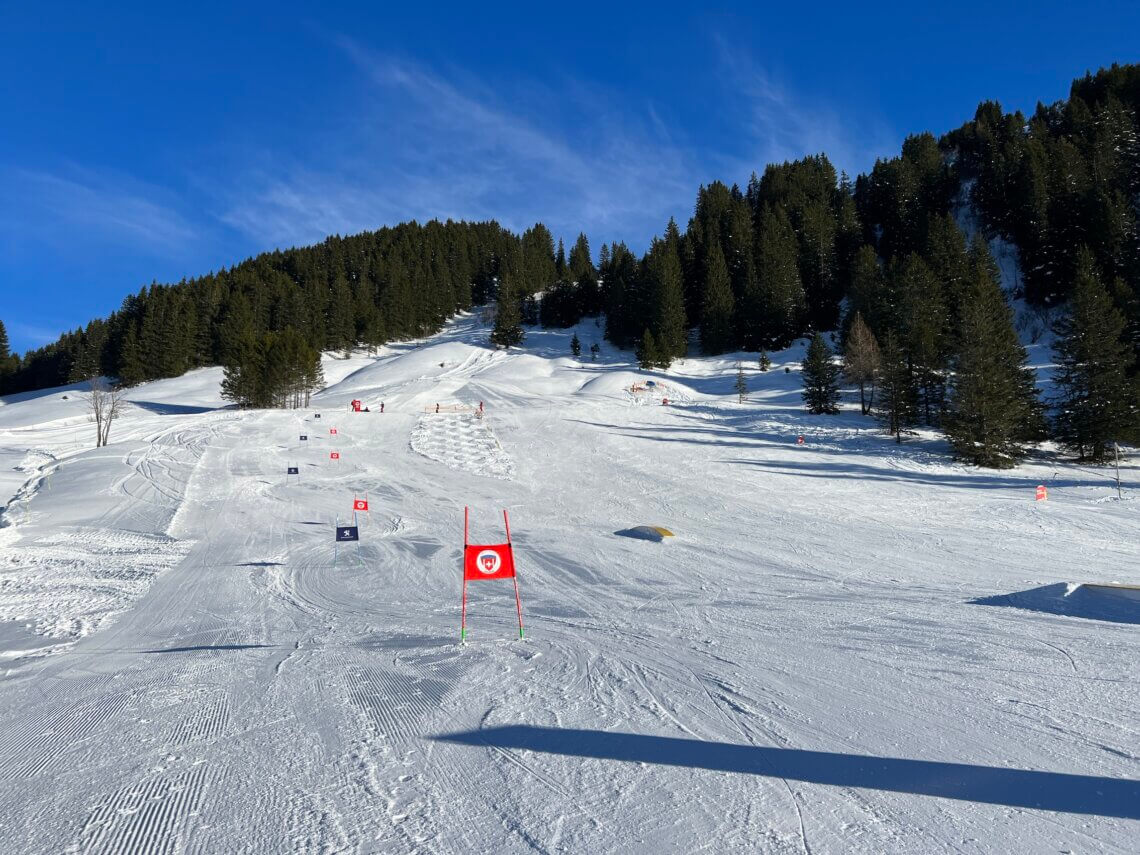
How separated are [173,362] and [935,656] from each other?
94382 millimetres

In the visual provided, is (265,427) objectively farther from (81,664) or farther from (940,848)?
(940,848)

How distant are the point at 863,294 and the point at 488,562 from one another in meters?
64.3

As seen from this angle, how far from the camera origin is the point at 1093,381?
112 feet

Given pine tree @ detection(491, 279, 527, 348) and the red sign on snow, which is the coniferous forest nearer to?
pine tree @ detection(491, 279, 527, 348)

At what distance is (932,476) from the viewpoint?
28.2m

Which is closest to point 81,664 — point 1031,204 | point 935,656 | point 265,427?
point 935,656

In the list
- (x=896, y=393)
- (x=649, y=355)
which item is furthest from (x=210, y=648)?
(x=649, y=355)

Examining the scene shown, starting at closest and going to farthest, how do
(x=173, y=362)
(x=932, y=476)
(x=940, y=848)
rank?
(x=940, y=848)
(x=932, y=476)
(x=173, y=362)

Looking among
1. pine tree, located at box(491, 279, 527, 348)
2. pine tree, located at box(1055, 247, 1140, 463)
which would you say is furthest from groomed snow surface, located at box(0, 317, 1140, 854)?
pine tree, located at box(491, 279, 527, 348)

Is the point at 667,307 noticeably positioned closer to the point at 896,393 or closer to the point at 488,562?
the point at 896,393

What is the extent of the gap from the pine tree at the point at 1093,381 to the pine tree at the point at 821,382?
13.2 m

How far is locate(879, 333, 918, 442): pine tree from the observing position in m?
37.9

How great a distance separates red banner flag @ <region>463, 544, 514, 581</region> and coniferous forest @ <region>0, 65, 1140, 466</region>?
32.2m

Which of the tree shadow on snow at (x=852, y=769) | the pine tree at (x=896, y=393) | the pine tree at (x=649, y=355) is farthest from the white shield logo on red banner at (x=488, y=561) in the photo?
the pine tree at (x=649, y=355)
